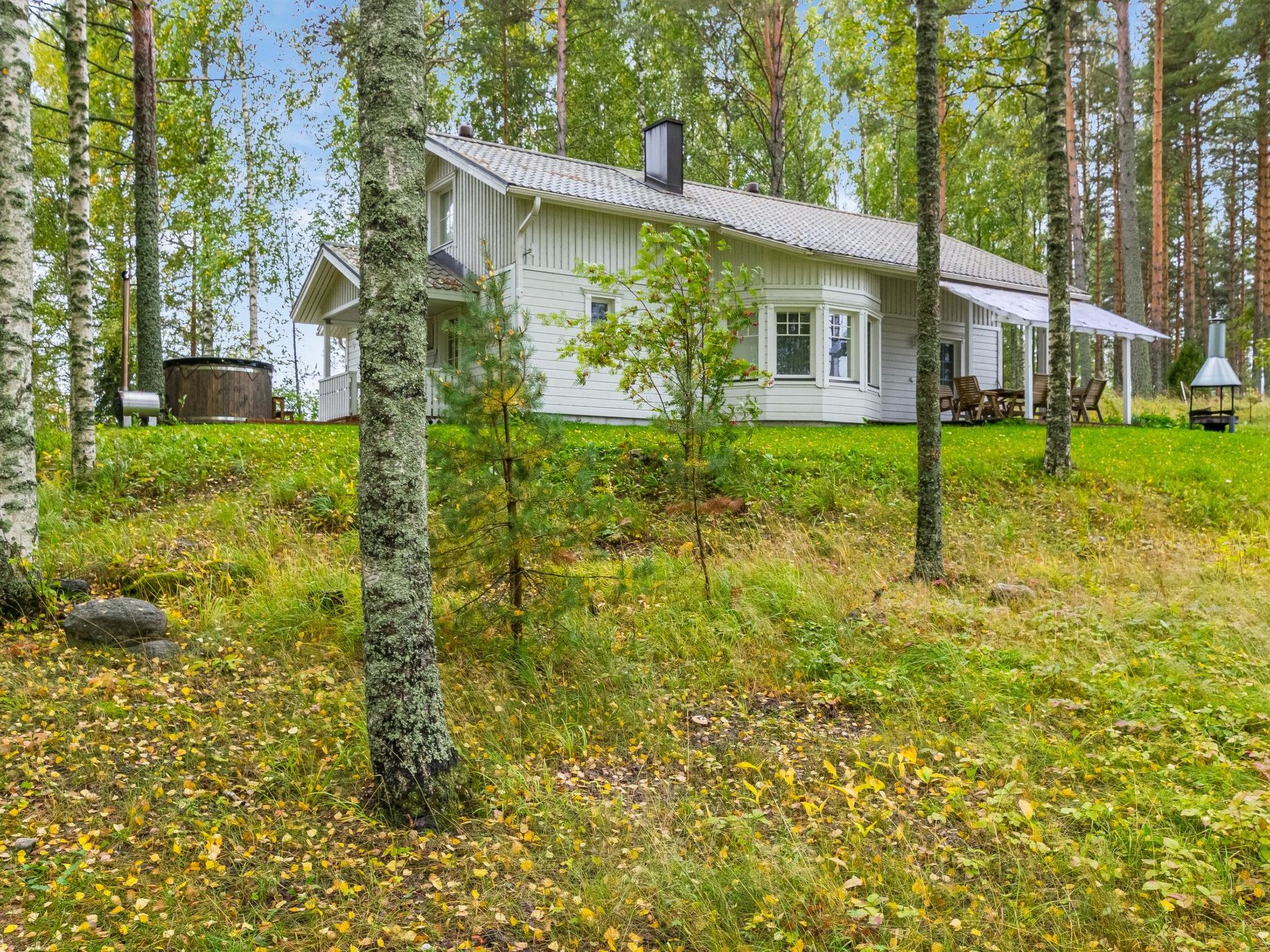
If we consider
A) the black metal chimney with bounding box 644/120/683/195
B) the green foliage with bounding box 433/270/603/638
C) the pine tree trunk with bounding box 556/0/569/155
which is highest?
the pine tree trunk with bounding box 556/0/569/155

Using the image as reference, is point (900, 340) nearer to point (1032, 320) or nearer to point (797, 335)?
point (1032, 320)

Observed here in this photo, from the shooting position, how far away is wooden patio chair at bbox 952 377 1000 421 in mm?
17109

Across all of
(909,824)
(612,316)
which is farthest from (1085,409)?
(909,824)

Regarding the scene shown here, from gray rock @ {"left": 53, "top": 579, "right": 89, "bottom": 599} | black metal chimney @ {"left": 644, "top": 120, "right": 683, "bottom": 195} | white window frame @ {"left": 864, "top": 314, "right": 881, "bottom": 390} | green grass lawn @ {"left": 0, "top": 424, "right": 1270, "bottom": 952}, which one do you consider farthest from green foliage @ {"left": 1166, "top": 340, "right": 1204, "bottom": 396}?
gray rock @ {"left": 53, "top": 579, "right": 89, "bottom": 599}

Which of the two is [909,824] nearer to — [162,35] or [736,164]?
[162,35]

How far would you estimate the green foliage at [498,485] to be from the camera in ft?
16.5

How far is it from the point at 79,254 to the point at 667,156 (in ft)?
41.0

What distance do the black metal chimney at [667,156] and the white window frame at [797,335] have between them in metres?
3.56

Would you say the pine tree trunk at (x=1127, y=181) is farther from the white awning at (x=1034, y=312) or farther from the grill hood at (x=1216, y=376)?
the grill hood at (x=1216, y=376)

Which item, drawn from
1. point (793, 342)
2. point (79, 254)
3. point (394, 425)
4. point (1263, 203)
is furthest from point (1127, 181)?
point (394, 425)

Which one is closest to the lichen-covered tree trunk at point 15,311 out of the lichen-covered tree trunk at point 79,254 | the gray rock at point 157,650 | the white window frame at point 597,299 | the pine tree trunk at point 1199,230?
the gray rock at point 157,650

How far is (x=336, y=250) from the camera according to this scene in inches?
667

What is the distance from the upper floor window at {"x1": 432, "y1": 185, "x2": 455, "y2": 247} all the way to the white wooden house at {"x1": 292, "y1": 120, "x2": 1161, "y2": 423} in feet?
0.13

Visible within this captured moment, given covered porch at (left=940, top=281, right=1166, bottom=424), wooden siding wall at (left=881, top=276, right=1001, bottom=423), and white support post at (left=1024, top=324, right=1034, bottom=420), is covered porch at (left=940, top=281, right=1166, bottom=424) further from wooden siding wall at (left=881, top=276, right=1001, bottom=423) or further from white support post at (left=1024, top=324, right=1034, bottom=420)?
wooden siding wall at (left=881, top=276, right=1001, bottom=423)
